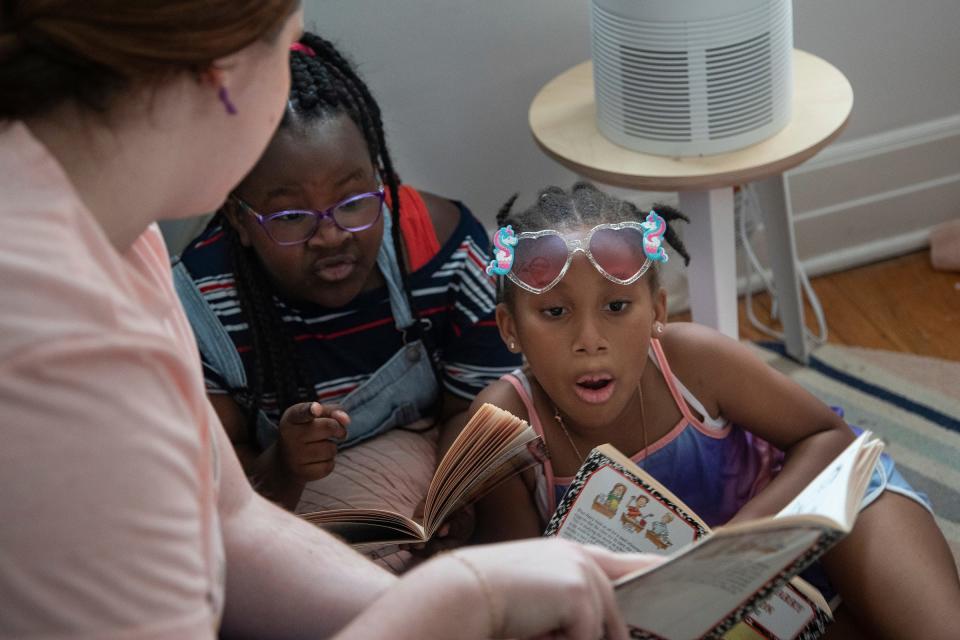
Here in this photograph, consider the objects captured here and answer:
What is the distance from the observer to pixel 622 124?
181 cm

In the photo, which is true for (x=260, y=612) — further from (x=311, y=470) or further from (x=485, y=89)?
(x=485, y=89)

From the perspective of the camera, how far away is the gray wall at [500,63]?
6.85ft

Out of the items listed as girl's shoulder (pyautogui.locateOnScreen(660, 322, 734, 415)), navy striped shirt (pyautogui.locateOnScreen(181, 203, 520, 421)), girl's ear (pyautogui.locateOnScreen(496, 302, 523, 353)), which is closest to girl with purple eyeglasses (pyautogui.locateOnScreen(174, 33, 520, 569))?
navy striped shirt (pyautogui.locateOnScreen(181, 203, 520, 421))

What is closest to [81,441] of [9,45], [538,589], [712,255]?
[9,45]

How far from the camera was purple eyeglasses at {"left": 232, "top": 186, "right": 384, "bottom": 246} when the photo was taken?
1.47 metres

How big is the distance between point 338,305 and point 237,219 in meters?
0.18

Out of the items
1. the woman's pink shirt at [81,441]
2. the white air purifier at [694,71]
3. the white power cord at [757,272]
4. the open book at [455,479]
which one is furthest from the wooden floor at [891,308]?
the woman's pink shirt at [81,441]

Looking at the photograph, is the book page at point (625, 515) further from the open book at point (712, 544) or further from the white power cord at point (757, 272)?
the white power cord at point (757, 272)

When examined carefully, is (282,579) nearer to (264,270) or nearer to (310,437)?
(310,437)

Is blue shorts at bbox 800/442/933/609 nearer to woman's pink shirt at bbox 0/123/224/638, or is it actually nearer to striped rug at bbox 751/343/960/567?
striped rug at bbox 751/343/960/567

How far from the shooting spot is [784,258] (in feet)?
7.29

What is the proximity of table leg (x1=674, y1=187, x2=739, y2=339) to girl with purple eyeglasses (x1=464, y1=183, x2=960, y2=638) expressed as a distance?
1.01ft

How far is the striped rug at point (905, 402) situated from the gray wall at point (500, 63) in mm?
517

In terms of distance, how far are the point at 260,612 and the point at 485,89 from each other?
1.39 meters
